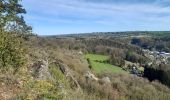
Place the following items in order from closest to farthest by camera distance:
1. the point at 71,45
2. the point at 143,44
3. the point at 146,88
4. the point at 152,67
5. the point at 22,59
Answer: the point at 22,59 < the point at 146,88 < the point at 152,67 < the point at 71,45 < the point at 143,44

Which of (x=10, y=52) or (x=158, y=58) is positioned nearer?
(x=10, y=52)

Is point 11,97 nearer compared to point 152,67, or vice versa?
point 11,97

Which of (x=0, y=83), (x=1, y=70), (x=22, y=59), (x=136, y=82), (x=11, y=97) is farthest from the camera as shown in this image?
(x=136, y=82)

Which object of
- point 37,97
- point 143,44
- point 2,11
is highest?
point 2,11

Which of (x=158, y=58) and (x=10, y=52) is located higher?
(x=10, y=52)

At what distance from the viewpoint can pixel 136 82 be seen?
4916 cm

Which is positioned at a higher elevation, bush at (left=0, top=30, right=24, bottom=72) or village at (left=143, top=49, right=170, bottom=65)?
bush at (left=0, top=30, right=24, bottom=72)

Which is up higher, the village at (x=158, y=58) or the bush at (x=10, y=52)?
the bush at (x=10, y=52)

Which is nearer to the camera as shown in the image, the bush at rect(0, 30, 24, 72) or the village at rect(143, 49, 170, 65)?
the bush at rect(0, 30, 24, 72)

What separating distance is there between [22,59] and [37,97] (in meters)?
4.69

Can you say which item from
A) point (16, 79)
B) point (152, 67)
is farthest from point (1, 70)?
point (152, 67)

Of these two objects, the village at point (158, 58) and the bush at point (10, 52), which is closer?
the bush at point (10, 52)

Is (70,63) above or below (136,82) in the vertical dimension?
above

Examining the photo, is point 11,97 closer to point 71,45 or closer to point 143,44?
point 71,45
